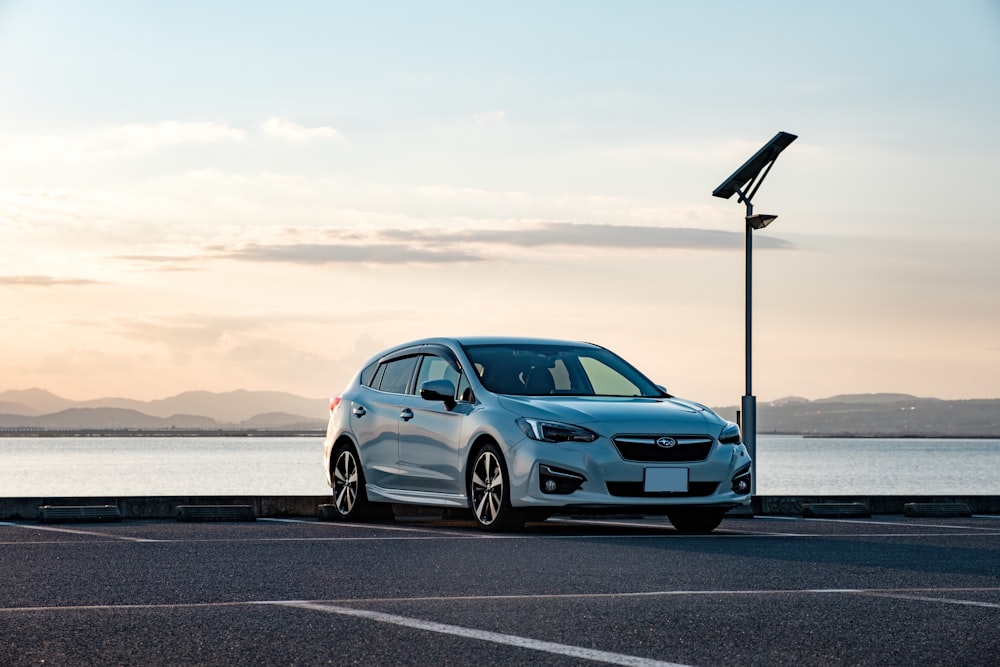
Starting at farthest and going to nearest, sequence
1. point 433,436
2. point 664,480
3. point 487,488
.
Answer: point 433,436, point 487,488, point 664,480

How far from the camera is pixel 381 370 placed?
14750 millimetres

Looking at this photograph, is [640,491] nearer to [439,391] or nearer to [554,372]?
[554,372]

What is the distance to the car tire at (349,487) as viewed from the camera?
14.3 meters

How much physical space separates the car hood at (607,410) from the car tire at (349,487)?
2.19 m

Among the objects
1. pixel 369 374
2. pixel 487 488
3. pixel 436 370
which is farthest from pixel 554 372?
pixel 369 374

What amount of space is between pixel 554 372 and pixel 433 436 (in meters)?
1.22

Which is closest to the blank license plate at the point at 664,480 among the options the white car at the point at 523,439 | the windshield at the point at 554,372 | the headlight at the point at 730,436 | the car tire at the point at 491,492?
the white car at the point at 523,439

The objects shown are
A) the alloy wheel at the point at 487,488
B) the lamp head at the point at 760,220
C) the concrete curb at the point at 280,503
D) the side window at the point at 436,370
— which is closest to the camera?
the alloy wheel at the point at 487,488

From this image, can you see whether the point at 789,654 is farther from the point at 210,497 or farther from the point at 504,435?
the point at 210,497

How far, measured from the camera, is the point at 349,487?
1447 centimetres

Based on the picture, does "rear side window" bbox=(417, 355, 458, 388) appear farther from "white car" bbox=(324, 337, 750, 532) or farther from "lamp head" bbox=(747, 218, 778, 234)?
"lamp head" bbox=(747, 218, 778, 234)

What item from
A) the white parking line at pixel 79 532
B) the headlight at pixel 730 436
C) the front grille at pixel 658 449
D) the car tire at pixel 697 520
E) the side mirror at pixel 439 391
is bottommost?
the white parking line at pixel 79 532

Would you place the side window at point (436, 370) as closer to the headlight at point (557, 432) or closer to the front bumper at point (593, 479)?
the headlight at point (557, 432)

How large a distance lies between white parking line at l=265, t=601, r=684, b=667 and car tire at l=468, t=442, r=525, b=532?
16.3 ft
